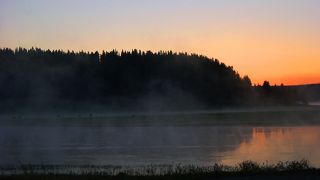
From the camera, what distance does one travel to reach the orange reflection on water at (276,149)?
68.6ft

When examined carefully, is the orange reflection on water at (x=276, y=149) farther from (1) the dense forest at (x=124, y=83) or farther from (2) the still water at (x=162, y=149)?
(1) the dense forest at (x=124, y=83)

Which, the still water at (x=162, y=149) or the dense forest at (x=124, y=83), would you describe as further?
the dense forest at (x=124, y=83)

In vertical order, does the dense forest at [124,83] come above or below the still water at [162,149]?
above

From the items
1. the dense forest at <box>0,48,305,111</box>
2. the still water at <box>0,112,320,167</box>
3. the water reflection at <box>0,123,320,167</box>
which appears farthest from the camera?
the dense forest at <box>0,48,305,111</box>

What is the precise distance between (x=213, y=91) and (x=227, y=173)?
76.0 meters

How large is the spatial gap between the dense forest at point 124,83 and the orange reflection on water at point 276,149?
4750cm

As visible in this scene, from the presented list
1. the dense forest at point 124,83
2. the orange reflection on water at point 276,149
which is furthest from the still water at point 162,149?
the dense forest at point 124,83

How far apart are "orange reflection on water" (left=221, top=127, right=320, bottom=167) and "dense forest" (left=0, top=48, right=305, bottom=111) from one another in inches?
1870

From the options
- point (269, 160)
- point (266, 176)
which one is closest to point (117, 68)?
point (269, 160)

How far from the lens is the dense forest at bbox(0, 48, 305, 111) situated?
76438 millimetres

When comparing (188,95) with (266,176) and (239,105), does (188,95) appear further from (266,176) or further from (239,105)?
(266,176)

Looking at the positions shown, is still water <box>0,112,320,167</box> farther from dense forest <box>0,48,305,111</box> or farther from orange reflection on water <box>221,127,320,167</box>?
dense forest <box>0,48,305,111</box>

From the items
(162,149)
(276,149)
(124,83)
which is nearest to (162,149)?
(162,149)

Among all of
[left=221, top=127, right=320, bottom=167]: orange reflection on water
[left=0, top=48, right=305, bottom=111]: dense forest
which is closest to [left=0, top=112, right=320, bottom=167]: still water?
[left=221, top=127, right=320, bottom=167]: orange reflection on water
